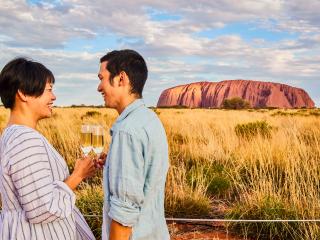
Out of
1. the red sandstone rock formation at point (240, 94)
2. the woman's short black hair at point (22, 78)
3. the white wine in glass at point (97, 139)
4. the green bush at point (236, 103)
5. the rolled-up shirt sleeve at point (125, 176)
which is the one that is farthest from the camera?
the red sandstone rock formation at point (240, 94)

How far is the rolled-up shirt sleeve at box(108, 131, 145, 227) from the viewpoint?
1945 millimetres

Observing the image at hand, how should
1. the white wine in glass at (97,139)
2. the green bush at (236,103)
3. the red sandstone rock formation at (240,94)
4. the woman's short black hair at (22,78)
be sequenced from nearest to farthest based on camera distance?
the woman's short black hair at (22,78)
the white wine in glass at (97,139)
the green bush at (236,103)
the red sandstone rock formation at (240,94)

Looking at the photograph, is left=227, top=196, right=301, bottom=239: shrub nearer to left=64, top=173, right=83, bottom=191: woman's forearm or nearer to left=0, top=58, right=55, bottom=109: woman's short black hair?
left=64, top=173, right=83, bottom=191: woman's forearm

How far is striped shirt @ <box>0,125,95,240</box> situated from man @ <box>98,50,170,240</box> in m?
0.21

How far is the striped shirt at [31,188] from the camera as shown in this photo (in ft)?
6.63

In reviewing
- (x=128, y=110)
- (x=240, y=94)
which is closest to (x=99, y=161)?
(x=128, y=110)

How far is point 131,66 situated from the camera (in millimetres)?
2088

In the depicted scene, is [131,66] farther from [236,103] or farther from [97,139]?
[236,103]

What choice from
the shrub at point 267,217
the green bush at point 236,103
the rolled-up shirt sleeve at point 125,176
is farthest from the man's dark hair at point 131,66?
the green bush at point 236,103

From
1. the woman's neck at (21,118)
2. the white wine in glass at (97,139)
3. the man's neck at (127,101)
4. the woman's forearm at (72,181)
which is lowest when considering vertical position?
the woman's forearm at (72,181)

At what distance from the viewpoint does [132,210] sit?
1.96m

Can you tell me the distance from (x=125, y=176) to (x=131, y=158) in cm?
7

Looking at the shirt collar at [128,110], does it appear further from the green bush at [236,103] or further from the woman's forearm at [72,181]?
the green bush at [236,103]

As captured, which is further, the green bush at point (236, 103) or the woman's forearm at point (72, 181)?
the green bush at point (236, 103)
